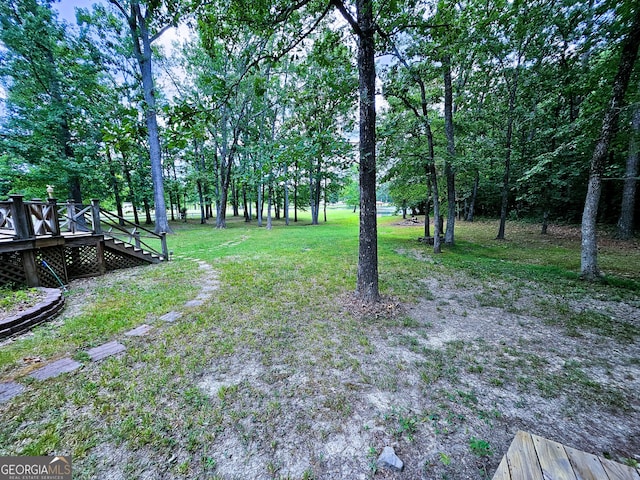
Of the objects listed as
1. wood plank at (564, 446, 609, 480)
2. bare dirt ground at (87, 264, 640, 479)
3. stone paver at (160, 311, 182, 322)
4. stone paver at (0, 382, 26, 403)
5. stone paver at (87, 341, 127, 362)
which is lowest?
bare dirt ground at (87, 264, 640, 479)

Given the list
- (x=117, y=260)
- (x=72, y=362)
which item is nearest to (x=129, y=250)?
(x=117, y=260)

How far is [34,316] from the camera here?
397cm

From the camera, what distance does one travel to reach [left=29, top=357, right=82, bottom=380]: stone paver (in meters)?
2.78

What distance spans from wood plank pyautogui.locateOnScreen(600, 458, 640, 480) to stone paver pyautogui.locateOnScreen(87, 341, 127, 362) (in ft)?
15.8

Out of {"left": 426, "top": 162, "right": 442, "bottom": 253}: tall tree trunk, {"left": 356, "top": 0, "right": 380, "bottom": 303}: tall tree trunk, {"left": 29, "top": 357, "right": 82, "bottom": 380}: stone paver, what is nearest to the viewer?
{"left": 29, "top": 357, "right": 82, "bottom": 380}: stone paver

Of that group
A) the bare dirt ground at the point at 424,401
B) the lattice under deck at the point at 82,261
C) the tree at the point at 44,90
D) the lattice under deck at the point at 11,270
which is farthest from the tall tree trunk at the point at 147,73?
the bare dirt ground at the point at 424,401

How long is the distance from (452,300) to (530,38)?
10546 mm

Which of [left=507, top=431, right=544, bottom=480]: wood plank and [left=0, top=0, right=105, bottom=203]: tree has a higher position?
[left=0, top=0, right=105, bottom=203]: tree

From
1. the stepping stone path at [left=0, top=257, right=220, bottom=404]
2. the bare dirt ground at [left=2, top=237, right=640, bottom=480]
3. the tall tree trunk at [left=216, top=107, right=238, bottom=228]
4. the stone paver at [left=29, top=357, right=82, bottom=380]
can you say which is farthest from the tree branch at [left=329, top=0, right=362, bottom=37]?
the tall tree trunk at [left=216, top=107, right=238, bottom=228]

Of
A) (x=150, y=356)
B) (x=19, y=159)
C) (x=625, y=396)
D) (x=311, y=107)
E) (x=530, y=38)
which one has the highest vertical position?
(x=530, y=38)

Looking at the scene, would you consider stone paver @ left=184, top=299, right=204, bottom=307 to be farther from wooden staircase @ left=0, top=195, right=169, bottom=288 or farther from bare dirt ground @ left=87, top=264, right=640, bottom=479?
wooden staircase @ left=0, top=195, right=169, bottom=288

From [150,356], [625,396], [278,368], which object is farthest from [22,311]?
[625,396]

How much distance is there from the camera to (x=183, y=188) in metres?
21.0

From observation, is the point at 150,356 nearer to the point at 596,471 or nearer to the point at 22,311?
the point at 22,311
